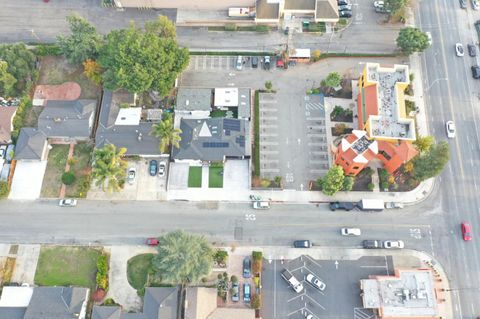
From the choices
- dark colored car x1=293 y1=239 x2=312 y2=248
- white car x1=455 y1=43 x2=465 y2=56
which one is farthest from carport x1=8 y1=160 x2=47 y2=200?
white car x1=455 y1=43 x2=465 y2=56

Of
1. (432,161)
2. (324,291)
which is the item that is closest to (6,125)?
(324,291)

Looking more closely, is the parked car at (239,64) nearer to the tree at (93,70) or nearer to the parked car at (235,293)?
the tree at (93,70)

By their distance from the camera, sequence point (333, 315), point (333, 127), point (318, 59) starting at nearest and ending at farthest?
point (333, 315) < point (333, 127) < point (318, 59)

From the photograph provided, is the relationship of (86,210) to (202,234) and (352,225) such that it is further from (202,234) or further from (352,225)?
(352,225)

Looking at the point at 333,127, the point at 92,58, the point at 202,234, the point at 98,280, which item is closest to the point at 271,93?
the point at 333,127

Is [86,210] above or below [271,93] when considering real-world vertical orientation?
below

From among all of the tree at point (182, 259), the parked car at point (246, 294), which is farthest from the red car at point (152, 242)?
the parked car at point (246, 294)

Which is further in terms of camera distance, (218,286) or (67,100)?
(67,100)
